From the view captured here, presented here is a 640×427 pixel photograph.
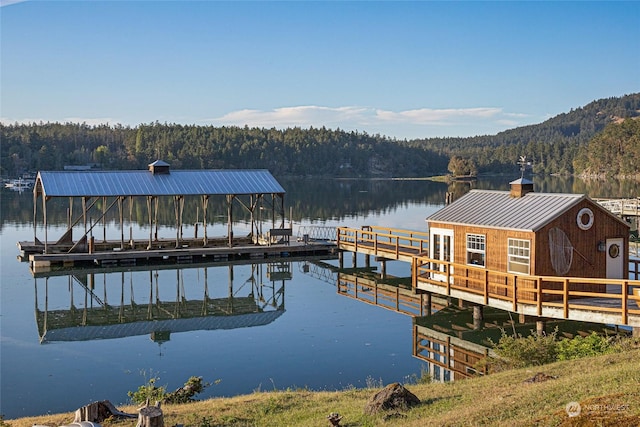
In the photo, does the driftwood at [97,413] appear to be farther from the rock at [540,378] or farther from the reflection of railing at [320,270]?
the reflection of railing at [320,270]

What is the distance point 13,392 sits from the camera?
1538cm

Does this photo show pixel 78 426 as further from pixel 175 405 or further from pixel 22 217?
pixel 22 217

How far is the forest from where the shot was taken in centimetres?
12416

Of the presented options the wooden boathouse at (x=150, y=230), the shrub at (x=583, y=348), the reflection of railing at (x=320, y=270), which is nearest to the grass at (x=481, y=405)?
the shrub at (x=583, y=348)

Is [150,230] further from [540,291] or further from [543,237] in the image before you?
[540,291]

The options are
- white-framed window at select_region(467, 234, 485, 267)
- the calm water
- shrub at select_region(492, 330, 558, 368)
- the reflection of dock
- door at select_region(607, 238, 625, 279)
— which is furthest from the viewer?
the reflection of dock

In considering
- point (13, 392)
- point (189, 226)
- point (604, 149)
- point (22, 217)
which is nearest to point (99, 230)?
point (189, 226)

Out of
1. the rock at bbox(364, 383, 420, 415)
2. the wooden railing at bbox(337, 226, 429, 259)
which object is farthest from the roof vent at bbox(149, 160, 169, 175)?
the rock at bbox(364, 383, 420, 415)

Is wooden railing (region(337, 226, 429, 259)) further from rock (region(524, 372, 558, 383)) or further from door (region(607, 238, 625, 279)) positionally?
rock (region(524, 372, 558, 383))

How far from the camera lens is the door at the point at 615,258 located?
66.1 feet

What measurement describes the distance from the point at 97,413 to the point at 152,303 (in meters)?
14.5

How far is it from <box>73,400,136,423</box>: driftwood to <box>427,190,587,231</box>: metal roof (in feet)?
40.2

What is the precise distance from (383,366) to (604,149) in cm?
13037

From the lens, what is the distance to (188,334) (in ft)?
67.9
